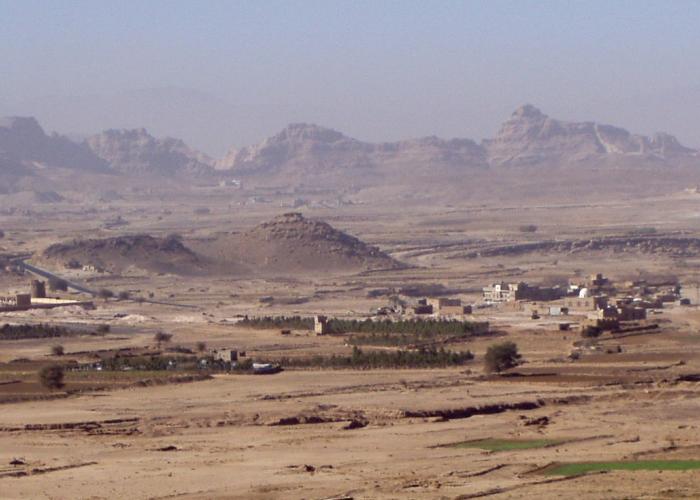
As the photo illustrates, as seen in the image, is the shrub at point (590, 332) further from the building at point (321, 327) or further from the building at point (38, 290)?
the building at point (38, 290)

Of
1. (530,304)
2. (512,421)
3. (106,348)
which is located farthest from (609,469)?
(530,304)

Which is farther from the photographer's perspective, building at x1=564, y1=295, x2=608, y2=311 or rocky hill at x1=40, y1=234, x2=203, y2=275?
rocky hill at x1=40, y1=234, x2=203, y2=275

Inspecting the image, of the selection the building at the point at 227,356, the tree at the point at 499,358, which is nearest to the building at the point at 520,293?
the building at the point at 227,356

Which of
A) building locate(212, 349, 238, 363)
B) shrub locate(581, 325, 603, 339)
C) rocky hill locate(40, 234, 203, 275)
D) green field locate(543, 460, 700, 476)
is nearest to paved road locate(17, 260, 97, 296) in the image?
rocky hill locate(40, 234, 203, 275)

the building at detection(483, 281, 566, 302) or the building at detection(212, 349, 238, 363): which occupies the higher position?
the building at detection(483, 281, 566, 302)

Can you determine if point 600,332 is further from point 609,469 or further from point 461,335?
point 609,469

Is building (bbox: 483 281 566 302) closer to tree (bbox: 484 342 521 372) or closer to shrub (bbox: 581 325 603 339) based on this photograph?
shrub (bbox: 581 325 603 339)
